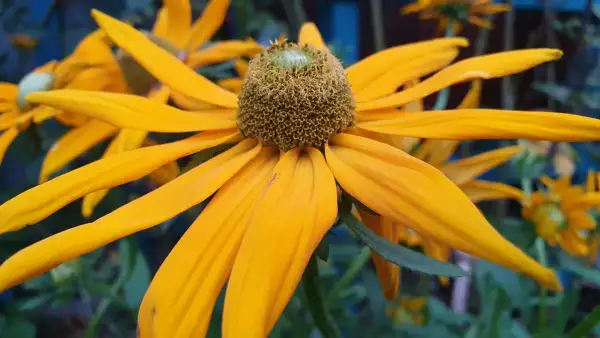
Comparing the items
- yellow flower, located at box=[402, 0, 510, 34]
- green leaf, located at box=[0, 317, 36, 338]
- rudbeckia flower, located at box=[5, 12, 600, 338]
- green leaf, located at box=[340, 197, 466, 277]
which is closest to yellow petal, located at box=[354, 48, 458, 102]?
rudbeckia flower, located at box=[5, 12, 600, 338]

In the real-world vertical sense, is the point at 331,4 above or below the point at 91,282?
above

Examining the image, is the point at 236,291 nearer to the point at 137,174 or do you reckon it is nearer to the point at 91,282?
the point at 137,174

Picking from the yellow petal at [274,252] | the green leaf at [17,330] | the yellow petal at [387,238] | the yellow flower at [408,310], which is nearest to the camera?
the yellow petal at [274,252]

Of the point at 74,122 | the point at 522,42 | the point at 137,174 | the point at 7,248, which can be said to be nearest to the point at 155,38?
the point at 74,122

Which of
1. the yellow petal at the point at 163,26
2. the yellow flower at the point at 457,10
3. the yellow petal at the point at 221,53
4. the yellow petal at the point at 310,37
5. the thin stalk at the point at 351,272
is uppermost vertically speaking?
the yellow petal at the point at 163,26

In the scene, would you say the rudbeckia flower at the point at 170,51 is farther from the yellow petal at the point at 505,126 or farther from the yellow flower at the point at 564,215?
the yellow flower at the point at 564,215

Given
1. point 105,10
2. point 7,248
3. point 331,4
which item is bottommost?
point 7,248

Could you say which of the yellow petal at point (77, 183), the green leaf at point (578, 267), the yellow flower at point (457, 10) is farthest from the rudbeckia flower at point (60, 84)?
the green leaf at point (578, 267)

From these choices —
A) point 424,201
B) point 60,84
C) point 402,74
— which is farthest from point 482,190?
point 60,84
